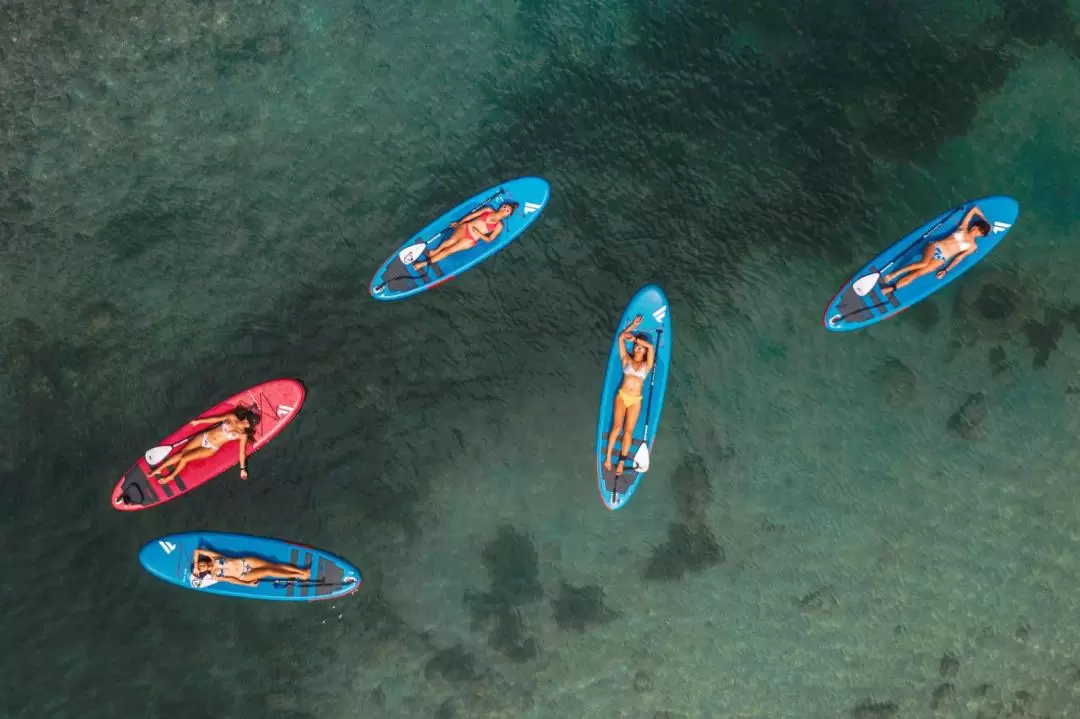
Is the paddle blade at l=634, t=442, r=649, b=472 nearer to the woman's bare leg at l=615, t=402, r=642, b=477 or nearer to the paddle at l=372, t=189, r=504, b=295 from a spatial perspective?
the woman's bare leg at l=615, t=402, r=642, b=477

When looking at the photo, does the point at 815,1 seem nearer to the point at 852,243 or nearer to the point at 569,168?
the point at 852,243

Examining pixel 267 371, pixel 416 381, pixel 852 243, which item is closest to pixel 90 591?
pixel 267 371

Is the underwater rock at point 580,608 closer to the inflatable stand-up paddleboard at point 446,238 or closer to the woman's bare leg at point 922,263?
the inflatable stand-up paddleboard at point 446,238

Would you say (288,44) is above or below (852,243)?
above

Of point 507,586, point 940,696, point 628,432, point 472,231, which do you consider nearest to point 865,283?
point 628,432

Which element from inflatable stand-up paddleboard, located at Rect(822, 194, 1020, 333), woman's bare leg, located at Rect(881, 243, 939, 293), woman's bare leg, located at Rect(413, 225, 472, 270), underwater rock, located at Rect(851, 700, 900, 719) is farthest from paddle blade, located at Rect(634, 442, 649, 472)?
underwater rock, located at Rect(851, 700, 900, 719)

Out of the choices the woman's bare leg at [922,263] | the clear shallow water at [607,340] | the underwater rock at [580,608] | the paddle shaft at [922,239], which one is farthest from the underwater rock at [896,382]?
the underwater rock at [580,608]
